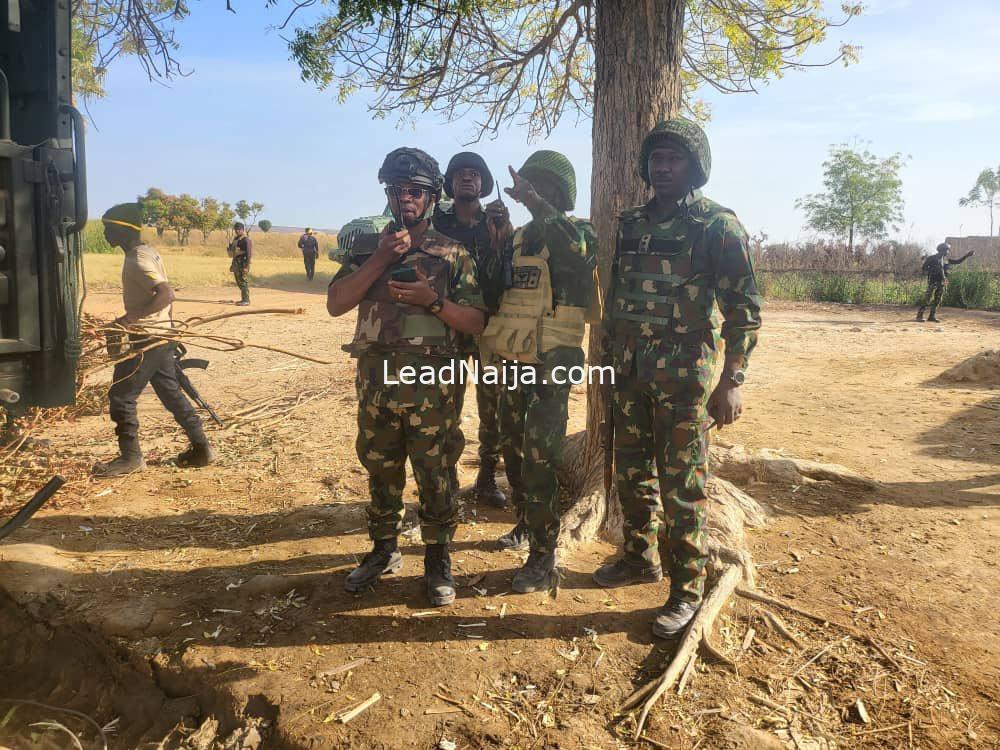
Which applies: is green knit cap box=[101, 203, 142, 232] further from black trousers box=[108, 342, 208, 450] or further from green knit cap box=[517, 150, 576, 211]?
green knit cap box=[517, 150, 576, 211]

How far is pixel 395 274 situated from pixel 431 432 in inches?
28.3

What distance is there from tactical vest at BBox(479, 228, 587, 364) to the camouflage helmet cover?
660mm

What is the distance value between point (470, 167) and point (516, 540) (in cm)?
210

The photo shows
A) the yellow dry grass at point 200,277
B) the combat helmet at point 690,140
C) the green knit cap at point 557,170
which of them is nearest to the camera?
the combat helmet at point 690,140

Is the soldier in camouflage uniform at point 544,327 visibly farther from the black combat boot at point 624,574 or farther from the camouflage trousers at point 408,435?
the camouflage trousers at point 408,435

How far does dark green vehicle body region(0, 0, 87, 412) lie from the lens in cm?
256

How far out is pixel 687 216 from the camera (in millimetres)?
2863

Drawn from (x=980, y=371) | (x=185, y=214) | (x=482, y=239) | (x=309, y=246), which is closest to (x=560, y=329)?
(x=482, y=239)

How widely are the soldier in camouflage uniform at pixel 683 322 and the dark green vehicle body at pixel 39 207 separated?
7.81ft

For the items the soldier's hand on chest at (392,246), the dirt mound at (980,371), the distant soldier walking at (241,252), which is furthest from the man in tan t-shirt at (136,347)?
the distant soldier walking at (241,252)

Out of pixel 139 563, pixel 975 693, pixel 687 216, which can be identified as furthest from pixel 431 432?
pixel 975 693

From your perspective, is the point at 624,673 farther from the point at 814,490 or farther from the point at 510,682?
the point at 814,490

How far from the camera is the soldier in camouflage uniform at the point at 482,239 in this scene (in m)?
3.12

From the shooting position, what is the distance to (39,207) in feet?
8.55
